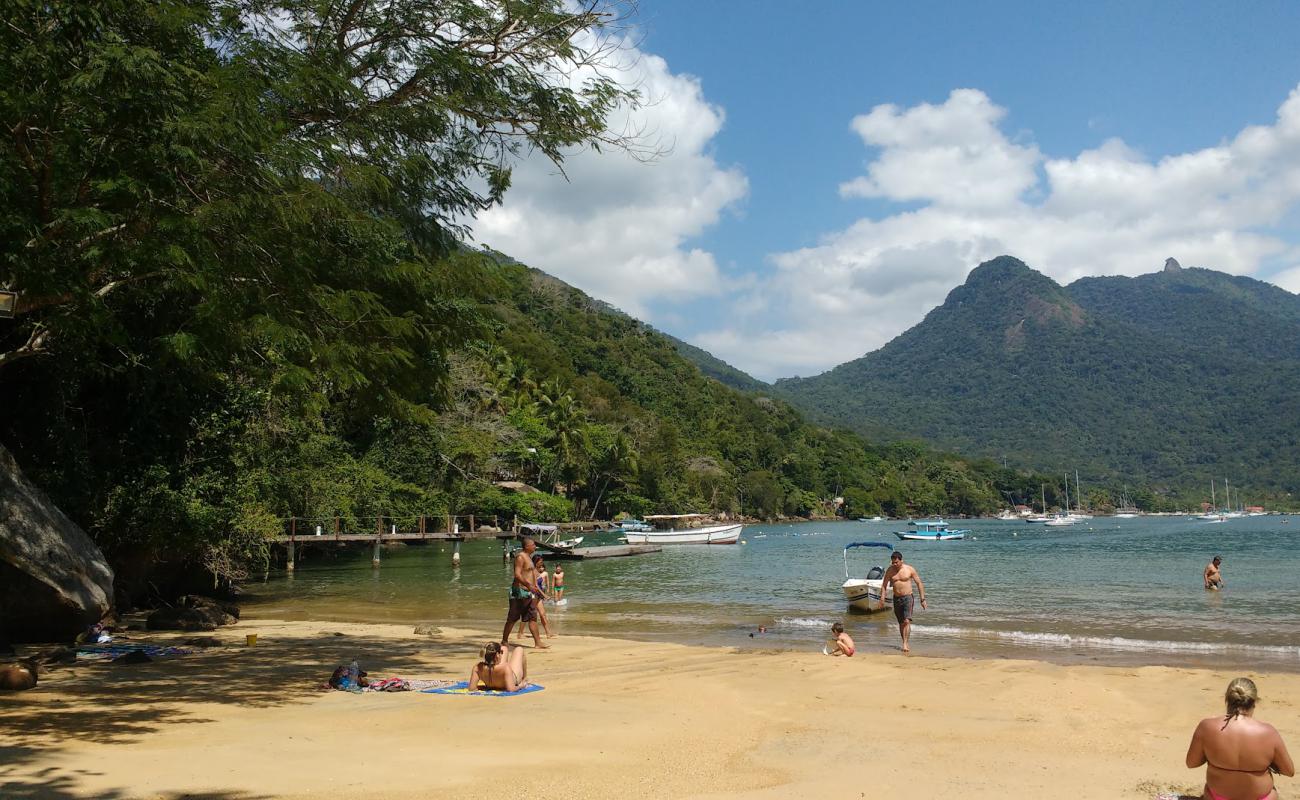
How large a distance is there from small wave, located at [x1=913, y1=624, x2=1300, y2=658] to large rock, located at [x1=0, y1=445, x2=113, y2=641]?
14.5 metres

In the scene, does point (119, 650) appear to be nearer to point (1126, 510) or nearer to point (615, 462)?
point (615, 462)

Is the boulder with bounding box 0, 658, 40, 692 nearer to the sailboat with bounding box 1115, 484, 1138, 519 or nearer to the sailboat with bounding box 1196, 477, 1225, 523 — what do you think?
the sailboat with bounding box 1196, 477, 1225, 523

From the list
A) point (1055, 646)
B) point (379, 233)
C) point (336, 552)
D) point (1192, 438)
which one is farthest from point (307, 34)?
point (1192, 438)

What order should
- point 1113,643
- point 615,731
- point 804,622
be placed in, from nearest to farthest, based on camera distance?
point 615,731 → point 1113,643 → point 804,622

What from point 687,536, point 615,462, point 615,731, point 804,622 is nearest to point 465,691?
point 615,731

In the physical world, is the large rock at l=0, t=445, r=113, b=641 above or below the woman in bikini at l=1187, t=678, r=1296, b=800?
above

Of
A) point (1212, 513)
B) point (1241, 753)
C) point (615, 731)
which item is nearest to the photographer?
point (1241, 753)

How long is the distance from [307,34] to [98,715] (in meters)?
6.59

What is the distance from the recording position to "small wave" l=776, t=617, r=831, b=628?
18.4m

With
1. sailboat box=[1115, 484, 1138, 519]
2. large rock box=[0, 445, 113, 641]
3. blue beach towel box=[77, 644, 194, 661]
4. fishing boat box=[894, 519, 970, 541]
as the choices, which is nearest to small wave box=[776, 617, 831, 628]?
blue beach towel box=[77, 644, 194, 661]

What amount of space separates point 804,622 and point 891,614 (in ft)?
9.16

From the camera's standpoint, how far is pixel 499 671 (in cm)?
930

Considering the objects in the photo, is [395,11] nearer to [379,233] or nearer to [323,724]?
[379,233]

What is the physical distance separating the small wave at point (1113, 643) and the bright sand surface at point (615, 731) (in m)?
3.11
